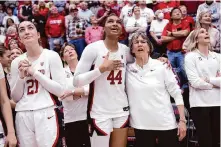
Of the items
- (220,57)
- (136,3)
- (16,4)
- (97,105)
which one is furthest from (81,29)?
(97,105)

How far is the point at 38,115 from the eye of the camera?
145 inches

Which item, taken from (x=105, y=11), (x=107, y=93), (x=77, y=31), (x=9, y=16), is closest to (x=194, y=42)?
(x=107, y=93)

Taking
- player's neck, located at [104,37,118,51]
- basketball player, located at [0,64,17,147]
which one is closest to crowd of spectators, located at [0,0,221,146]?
player's neck, located at [104,37,118,51]

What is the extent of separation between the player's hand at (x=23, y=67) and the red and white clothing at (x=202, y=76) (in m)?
2.22

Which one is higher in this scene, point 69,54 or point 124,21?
point 124,21

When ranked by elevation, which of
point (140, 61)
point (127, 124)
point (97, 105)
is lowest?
point (127, 124)

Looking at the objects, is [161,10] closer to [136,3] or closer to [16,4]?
[136,3]

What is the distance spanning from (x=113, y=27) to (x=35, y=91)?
3.68ft

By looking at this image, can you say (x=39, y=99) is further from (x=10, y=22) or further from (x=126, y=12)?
(x=10, y=22)

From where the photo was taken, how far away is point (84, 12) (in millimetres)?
11047

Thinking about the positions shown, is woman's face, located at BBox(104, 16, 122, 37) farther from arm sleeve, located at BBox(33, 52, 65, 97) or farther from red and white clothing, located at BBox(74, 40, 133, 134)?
arm sleeve, located at BBox(33, 52, 65, 97)

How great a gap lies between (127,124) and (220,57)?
69.3 inches

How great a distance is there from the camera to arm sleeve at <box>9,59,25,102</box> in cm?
378

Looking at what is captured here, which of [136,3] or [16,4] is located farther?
[16,4]
